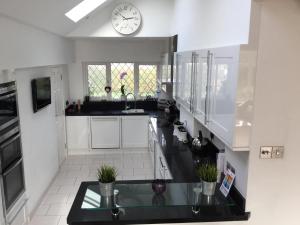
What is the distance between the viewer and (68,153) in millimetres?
6004

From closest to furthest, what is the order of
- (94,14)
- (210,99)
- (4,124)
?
(210,99), (4,124), (94,14)

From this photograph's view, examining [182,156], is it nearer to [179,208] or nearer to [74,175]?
[179,208]

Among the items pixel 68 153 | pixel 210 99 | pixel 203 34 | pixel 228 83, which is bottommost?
pixel 68 153

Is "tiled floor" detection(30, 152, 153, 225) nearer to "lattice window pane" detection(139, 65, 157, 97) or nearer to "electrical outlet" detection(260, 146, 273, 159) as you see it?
"lattice window pane" detection(139, 65, 157, 97)

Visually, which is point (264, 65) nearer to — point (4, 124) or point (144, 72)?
point (4, 124)

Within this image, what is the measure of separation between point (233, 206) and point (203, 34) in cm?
177

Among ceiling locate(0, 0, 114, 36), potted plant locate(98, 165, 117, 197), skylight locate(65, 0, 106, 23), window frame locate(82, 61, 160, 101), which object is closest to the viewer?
potted plant locate(98, 165, 117, 197)

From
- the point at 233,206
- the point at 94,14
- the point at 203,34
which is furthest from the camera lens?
the point at 94,14

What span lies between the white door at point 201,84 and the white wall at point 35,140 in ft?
6.90

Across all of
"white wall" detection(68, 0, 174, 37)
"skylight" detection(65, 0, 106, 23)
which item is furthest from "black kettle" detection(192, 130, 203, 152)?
"skylight" detection(65, 0, 106, 23)

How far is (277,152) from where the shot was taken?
1.95 m

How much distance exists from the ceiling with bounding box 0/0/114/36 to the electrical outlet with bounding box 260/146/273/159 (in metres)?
2.31

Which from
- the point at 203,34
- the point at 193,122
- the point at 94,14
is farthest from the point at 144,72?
the point at 203,34

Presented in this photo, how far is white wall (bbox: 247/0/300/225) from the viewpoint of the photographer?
1.76 meters
